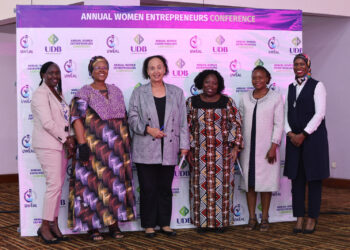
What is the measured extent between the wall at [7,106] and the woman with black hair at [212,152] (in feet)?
17.5

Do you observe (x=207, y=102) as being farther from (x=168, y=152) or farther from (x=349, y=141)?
(x=349, y=141)

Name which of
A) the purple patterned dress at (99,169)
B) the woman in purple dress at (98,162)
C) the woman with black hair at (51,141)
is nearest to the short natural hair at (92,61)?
the woman in purple dress at (98,162)

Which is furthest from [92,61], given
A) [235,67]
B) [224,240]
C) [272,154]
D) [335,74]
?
[335,74]

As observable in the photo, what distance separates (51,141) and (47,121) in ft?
0.68

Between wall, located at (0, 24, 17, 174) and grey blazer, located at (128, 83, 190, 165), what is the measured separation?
5.14 meters

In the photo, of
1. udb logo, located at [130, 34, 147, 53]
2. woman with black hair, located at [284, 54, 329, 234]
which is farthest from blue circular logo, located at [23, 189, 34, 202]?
woman with black hair, located at [284, 54, 329, 234]

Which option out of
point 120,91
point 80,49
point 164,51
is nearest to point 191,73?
point 164,51

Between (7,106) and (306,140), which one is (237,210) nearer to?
(306,140)

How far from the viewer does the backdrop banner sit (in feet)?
16.4

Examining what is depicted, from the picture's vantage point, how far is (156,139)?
15.7 feet

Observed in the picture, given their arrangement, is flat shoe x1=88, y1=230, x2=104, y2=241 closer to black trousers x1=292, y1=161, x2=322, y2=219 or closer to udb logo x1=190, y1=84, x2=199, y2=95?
udb logo x1=190, y1=84, x2=199, y2=95

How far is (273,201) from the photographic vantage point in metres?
5.52

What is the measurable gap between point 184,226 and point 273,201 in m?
1.08

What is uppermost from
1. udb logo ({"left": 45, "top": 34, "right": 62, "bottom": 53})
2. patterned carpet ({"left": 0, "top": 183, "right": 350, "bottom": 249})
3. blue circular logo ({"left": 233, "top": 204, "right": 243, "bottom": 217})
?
udb logo ({"left": 45, "top": 34, "right": 62, "bottom": 53})
